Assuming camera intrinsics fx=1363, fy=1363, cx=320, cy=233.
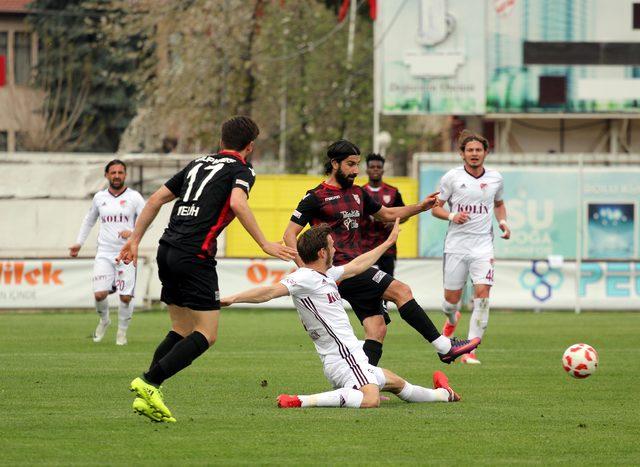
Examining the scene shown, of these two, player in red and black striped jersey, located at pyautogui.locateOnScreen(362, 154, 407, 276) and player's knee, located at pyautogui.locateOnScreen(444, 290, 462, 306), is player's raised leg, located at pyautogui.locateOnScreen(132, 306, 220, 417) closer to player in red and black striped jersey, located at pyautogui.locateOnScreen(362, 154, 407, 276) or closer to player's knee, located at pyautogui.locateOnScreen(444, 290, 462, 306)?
player's knee, located at pyautogui.locateOnScreen(444, 290, 462, 306)

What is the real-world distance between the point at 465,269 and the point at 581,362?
3.16 meters

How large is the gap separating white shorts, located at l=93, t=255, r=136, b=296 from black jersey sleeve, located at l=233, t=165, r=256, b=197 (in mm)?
8039

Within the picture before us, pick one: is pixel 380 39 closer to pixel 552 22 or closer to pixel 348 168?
pixel 552 22

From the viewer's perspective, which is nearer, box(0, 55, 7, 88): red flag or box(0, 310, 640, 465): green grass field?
box(0, 310, 640, 465): green grass field

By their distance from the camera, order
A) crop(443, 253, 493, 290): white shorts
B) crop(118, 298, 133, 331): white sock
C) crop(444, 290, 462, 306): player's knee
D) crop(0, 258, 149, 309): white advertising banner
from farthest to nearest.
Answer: crop(0, 258, 149, 309): white advertising banner
crop(118, 298, 133, 331): white sock
crop(444, 290, 462, 306): player's knee
crop(443, 253, 493, 290): white shorts

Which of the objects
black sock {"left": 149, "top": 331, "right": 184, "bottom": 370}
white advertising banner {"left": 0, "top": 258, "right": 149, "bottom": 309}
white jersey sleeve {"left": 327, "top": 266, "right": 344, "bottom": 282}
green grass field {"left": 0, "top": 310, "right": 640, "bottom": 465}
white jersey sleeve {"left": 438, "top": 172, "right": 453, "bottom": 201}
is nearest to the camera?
green grass field {"left": 0, "top": 310, "right": 640, "bottom": 465}

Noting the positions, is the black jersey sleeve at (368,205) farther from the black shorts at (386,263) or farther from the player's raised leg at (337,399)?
the black shorts at (386,263)

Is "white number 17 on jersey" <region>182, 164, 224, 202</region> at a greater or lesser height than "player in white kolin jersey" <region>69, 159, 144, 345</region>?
greater

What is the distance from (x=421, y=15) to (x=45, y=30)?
23.4 metres

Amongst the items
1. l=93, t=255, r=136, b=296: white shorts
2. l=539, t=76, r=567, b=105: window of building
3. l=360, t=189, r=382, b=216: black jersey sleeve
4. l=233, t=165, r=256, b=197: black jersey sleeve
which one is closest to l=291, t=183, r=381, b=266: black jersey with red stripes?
l=360, t=189, r=382, b=216: black jersey sleeve

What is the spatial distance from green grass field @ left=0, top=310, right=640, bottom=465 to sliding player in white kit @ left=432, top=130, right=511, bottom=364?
0.73m

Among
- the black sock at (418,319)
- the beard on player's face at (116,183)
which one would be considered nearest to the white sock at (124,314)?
the beard on player's face at (116,183)

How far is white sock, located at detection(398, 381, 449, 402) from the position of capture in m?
10.4

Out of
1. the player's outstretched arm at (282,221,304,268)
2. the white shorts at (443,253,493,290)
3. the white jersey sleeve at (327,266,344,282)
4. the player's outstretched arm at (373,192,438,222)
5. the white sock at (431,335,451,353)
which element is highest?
the player's outstretched arm at (373,192,438,222)
